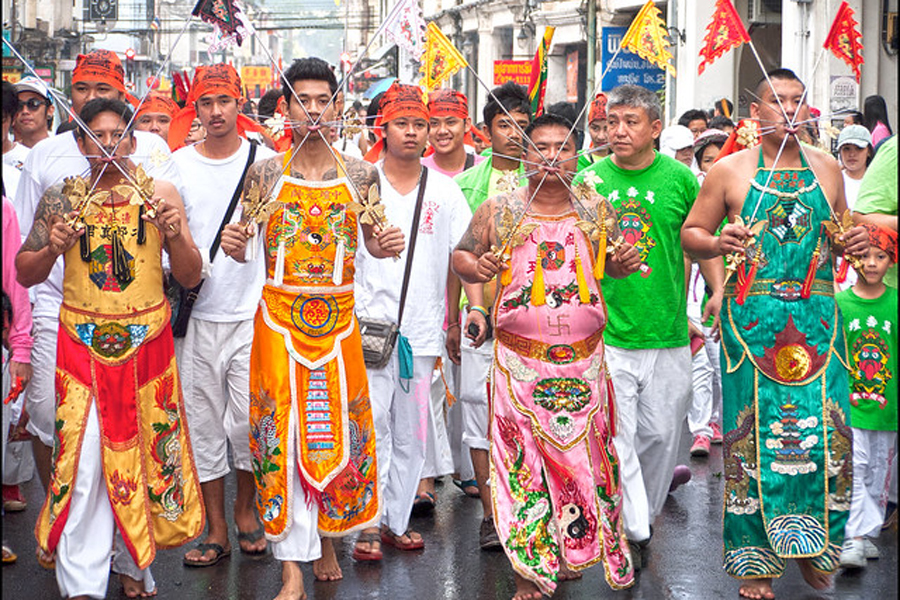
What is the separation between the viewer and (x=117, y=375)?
571 centimetres

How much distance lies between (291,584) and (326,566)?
55 cm

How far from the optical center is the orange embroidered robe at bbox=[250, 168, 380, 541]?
5883 mm

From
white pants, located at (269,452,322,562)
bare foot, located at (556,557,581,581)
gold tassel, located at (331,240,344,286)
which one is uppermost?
gold tassel, located at (331,240,344,286)

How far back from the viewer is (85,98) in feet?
25.0

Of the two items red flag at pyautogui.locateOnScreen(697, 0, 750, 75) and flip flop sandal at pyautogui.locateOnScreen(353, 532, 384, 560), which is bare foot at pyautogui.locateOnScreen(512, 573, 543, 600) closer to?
flip flop sandal at pyautogui.locateOnScreen(353, 532, 384, 560)

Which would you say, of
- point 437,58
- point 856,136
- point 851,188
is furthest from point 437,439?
point 856,136

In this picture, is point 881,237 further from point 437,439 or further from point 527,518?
point 437,439

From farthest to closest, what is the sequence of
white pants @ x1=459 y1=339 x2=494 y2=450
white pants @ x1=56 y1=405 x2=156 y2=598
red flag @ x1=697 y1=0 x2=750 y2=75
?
white pants @ x1=459 y1=339 x2=494 y2=450 < red flag @ x1=697 y1=0 x2=750 y2=75 < white pants @ x1=56 y1=405 x2=156 y2=598

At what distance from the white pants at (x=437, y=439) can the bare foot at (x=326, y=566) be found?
3.50 feet

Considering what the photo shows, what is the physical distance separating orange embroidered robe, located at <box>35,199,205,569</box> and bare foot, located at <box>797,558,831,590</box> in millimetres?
2800

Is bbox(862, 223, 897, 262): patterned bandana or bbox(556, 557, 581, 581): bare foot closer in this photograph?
bbox(862, 223, 897, 262): patterned bandana

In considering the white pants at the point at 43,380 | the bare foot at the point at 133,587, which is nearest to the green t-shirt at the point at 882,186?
the bare foot at the point at 133,587

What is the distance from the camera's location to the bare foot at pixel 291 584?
18.9 feet

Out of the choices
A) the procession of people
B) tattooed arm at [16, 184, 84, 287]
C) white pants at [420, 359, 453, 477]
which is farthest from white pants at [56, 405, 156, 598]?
white pants at [420, 359, 453, 477]
